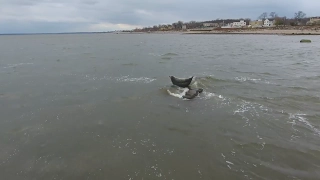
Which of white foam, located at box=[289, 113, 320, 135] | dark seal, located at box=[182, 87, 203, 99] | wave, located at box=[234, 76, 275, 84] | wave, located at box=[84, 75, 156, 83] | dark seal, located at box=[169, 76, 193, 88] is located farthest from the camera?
wave, located at box=[84, 75, 156, 83]

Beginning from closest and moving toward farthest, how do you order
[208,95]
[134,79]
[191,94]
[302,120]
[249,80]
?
[302,120]
[191,94]
[208,95]
[249,80]
[134,79]

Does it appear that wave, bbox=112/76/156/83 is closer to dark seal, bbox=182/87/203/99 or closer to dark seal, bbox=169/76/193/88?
dark seal, bbox=169/76/193/88

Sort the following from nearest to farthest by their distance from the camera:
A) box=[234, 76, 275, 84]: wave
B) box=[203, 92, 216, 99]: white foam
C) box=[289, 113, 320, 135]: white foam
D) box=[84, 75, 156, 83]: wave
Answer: box=[289, 113, 320, 135]: white foam → box=[203, 92, 216, 99]: white foam → box=[234, 76, 275, 84]: wave → box=[84, 75, 156, 83]: wave

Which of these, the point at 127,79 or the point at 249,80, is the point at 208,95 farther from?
the point at 127,79

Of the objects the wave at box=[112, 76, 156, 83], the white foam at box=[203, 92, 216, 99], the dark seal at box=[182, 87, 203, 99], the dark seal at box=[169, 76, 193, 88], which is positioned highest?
the dark seal at box=[169, 76, 193, 88]

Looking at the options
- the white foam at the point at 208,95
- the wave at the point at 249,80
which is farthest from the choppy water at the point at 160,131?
the wave at the point at 249,80

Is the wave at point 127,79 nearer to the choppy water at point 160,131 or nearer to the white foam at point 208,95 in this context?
the choppy water at point 160,131

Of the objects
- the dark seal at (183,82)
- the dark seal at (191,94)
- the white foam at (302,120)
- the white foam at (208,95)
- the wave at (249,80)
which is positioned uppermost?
the dark seal at (183,82)

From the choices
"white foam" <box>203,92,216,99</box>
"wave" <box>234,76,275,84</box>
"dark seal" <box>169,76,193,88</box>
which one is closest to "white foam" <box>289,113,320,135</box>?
"white foam" <box>203,92,216,99</box>

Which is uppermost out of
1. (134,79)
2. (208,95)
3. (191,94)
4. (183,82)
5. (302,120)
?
(183,82)

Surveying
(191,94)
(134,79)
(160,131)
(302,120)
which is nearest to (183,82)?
(191,94)

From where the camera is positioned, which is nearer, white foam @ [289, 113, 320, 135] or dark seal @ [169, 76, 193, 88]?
white foam @ [289, 113, 320, 135]

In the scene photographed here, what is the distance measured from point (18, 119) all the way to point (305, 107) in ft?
53.0

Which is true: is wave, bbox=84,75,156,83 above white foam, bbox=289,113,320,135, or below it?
above
